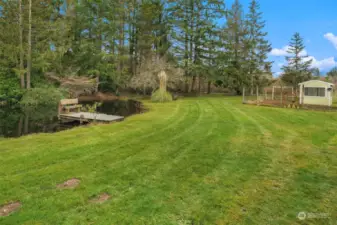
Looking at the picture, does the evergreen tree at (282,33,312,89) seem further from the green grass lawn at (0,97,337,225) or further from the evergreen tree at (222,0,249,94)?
the green grass lawn at (0,97,337,225)

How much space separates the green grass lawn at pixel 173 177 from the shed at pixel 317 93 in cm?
743

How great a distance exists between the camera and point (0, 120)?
9758 mm

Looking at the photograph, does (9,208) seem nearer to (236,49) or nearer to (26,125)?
(26,125)

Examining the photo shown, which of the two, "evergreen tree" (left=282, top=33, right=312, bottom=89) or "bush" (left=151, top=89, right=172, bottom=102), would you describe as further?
"evergreen tree" (left=282, top=33, right=312, bottom=89)

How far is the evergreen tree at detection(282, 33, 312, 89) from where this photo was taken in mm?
25089

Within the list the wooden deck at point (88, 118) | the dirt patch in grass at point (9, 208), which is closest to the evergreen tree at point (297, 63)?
the wooden deck at point (88, 118)

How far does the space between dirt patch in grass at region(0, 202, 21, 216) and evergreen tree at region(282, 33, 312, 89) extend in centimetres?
2783

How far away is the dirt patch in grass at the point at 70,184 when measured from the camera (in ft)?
10.5

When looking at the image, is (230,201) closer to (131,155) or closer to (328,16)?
(131,155)

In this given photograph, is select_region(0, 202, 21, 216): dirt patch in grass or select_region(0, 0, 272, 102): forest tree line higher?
select_region(0, 0, 272, 102): forest tree line

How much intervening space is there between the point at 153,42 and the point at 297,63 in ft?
55.5

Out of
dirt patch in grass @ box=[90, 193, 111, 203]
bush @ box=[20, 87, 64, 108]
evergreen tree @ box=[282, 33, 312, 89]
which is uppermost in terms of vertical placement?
evergreen tree @ box=[282, 33, 312, 89]

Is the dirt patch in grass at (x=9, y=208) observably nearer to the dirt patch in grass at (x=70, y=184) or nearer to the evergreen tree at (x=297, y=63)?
the dirt patch in grass at (x=70, y=184)

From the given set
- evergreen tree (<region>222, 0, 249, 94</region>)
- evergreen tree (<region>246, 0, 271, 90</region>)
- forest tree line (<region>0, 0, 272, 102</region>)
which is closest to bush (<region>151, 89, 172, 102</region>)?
forest tree line (<region>0, 0, 272, 102</region>)
